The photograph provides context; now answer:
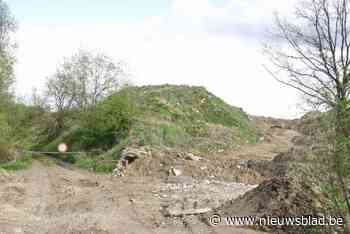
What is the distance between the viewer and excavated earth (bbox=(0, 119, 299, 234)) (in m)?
7.45

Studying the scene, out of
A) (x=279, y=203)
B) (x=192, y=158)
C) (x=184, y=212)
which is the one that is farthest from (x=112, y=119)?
(x=279, y=203)

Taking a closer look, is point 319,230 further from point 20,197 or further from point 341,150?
point 20,197

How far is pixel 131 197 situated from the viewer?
10.4 m

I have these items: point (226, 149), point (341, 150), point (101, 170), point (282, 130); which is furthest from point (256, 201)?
point (282, 130)

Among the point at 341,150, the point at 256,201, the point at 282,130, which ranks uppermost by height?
the point at 282,130

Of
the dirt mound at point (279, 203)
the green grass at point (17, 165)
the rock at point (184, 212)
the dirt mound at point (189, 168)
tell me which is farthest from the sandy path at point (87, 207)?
the green grass at point (17, 165)

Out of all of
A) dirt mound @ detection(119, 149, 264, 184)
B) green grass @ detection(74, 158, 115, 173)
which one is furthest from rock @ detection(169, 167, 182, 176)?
green grass @ detection(74, 158, 115, 173)

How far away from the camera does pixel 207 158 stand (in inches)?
659

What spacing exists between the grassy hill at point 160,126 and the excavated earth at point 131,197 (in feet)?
9.95

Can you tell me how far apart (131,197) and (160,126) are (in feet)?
32.9

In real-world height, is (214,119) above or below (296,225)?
above

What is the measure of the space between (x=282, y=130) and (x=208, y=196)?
86.6 feet

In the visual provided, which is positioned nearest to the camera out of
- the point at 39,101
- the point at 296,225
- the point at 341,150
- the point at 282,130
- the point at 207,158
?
the point at 341,150

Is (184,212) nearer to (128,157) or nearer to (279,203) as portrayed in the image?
(279,203)
